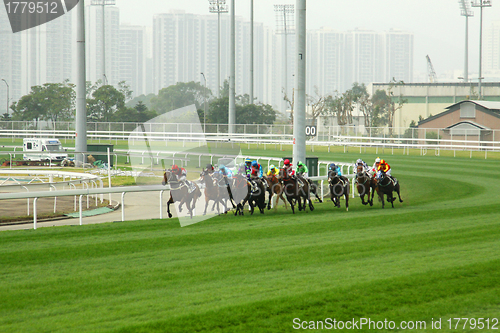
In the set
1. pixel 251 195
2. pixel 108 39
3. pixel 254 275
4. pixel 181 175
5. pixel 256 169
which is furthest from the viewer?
pixel 108 39

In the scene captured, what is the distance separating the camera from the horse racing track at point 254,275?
15.7ft

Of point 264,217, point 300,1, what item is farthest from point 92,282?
Result: point 300,1

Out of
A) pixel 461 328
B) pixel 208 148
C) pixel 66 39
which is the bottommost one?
pixel 461 328

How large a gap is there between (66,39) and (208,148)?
96.7 metres

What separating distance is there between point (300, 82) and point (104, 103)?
4497cm

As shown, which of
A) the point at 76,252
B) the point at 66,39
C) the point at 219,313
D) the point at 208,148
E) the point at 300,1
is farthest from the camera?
the point at 66,39

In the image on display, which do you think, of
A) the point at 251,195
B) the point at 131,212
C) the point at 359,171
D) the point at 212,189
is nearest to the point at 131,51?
the point at 131,212

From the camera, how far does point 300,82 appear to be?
1430 cm

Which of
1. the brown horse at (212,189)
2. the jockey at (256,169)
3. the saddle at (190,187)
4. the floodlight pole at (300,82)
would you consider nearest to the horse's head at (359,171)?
the floodlight pole at (300,82)

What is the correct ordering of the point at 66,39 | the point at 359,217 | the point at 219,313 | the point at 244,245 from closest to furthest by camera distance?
the point at 219,313
the point at 244,245
the point at 359,217
the point at 66,39

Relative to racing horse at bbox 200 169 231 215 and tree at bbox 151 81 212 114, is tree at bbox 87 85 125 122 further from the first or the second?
racing horse at bbox 200 169 231 215

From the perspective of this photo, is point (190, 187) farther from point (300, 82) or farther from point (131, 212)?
A: point (300, 82)

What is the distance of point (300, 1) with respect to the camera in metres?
14.1

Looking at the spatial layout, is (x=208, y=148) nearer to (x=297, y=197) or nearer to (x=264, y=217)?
(x=264, y=217)
